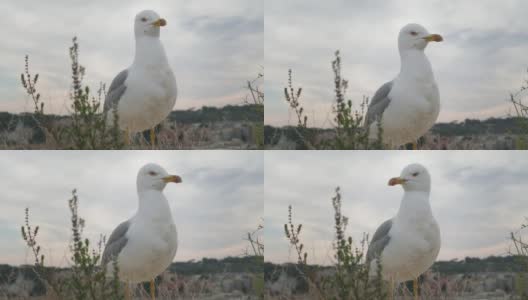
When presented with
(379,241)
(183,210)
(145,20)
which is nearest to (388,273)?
(379,241)

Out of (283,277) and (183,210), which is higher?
(183,210)

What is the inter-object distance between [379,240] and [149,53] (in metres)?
1.98

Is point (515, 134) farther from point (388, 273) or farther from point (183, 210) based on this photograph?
point (183, 210)

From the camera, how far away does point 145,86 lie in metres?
6.98

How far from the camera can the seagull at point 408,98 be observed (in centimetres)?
690

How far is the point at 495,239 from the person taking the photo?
7.27 meters

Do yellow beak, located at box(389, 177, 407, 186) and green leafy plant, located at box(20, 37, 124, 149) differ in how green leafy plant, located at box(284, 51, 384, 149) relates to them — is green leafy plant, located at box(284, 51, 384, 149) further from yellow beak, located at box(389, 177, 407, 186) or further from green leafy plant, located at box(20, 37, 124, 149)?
green leafy plant, located at box(20, 37, 124, 149)

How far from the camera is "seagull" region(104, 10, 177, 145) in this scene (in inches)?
275

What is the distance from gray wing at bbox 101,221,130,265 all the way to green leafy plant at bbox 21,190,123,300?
6 cm

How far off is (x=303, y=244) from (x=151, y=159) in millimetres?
1176

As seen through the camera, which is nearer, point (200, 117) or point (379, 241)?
point (379, 241)

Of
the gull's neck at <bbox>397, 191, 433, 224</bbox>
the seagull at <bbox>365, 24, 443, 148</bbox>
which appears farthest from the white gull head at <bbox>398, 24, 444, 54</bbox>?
the gull's neck at <bbox>397, 191, 433, 224</bbox>

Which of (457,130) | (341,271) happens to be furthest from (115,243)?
(457,130)

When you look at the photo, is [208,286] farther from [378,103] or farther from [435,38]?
[435,38]
